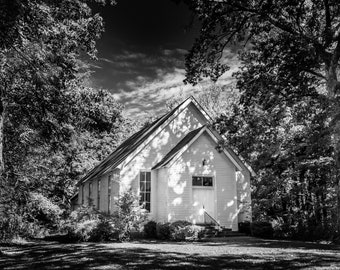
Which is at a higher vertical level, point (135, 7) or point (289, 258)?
point (135, 7)

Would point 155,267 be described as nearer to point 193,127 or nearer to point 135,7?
point 135,7

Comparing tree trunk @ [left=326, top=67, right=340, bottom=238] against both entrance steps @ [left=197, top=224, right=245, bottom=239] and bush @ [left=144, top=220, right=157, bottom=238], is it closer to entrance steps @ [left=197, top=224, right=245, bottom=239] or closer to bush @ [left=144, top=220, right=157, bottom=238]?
entrance steps @ [left=197, top=224, right=245, bottom=239]

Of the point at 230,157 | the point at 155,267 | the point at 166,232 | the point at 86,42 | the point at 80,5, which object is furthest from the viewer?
the point at 230,157

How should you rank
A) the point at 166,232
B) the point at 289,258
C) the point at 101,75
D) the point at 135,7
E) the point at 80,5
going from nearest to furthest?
the point at 289,258, the point at 80,5, the point at 135,7, the point at 166,232, the point at 101,75

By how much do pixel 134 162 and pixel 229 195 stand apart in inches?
233

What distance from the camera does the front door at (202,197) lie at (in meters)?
20.3

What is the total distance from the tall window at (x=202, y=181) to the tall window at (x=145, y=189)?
8.95 feet

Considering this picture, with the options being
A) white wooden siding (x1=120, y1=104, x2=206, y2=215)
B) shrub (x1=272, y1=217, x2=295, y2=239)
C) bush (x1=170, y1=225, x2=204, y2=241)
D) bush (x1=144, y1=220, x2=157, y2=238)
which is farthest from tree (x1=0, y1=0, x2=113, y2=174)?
shrub (x1=272, y1=217, x2=295, y2=239)

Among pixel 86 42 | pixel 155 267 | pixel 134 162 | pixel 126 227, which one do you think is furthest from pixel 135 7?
pixel 155 267

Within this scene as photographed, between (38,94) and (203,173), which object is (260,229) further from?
(38,94)

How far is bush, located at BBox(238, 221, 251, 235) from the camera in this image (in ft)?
67.4

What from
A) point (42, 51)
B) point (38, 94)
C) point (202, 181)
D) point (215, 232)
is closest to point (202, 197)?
point (202, 181)

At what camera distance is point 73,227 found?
58.6 ft

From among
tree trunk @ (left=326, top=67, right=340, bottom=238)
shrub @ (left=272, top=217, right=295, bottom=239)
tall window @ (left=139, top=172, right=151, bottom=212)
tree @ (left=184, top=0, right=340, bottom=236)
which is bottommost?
shrub @ (left=272, top=217, right=295, bottom=239)
